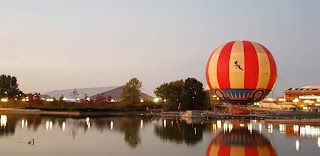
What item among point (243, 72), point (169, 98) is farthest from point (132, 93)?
point (243, 72)

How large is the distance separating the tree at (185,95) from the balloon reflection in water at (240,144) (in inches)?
1602

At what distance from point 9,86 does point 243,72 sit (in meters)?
93.7

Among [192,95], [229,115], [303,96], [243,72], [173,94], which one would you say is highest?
[243,72]

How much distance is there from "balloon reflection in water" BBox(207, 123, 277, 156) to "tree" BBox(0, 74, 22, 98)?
98.0 metres

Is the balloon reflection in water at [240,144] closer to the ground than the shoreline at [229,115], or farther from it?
closer to the ground

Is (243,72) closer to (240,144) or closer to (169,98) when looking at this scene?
(240,144)

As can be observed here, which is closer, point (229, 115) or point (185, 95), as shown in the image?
point (229, 115)

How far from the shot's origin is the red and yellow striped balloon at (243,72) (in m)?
53.7

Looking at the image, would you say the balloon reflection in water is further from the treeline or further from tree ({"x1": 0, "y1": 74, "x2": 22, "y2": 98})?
tree ({"x1": 0, "y1": 74, "x2": 22, "y2": 98})

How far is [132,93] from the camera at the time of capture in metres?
81.6

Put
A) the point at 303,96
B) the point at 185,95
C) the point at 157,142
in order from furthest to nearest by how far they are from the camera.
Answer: the point at 303,96 → the point at 185,95 → the point at 157,142

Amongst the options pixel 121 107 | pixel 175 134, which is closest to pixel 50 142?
pixel 175 134

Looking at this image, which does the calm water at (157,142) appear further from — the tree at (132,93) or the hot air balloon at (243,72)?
the tree at (132,93)

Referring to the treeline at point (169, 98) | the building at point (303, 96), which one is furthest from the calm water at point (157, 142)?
the building at point (303, 96)
